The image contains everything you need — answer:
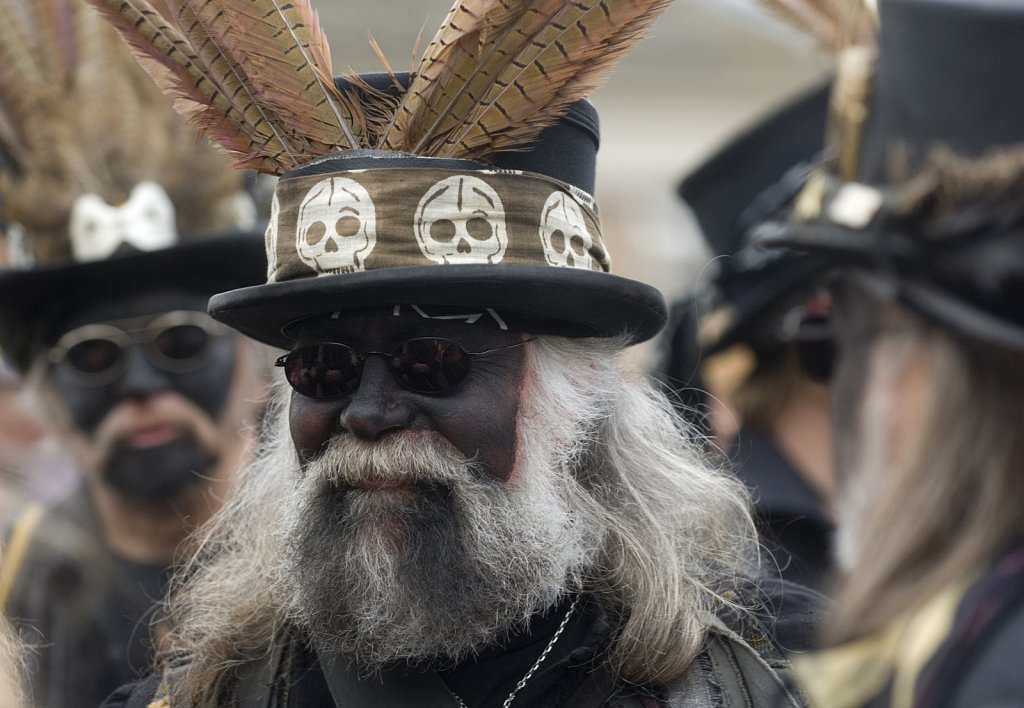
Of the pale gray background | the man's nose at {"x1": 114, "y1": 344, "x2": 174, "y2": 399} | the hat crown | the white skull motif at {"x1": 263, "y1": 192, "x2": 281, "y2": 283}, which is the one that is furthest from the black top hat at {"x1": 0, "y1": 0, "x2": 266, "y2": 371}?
the pale gray background

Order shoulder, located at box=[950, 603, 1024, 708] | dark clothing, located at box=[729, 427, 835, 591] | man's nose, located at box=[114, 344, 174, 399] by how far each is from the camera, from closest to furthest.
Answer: shoulder, located at box=[950, 603, 1024, 708] → dark clothing, located at box=[729, 427, 835, 591] → man's nose, located at box=[114, 344, 174, 399]

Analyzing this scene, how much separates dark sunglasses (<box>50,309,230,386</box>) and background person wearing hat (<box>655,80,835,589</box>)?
1584 millimetres

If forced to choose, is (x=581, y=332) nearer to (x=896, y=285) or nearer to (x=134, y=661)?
(x=896, y=285)

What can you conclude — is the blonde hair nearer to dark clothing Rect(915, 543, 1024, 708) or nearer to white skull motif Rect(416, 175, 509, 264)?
white skull motif Rect(416, 175, 509, 264)

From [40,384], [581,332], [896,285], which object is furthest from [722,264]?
[896,285]

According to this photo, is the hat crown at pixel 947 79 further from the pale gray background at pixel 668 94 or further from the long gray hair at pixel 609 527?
the pale gray background at pixel 668 94

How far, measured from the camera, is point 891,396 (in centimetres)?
177

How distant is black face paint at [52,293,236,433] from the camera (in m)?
4.49

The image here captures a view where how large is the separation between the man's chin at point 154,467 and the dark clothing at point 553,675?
161 centimetres

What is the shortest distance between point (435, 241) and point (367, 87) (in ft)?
1.24

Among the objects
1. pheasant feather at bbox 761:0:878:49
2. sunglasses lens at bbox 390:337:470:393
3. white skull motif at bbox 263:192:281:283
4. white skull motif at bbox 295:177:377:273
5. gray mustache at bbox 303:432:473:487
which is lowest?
gray mustache at bbox 303:432:473:487

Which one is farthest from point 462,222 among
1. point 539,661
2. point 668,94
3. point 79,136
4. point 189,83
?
point 668,94

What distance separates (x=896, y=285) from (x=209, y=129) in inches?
64.7

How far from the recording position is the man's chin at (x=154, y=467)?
4492mm
